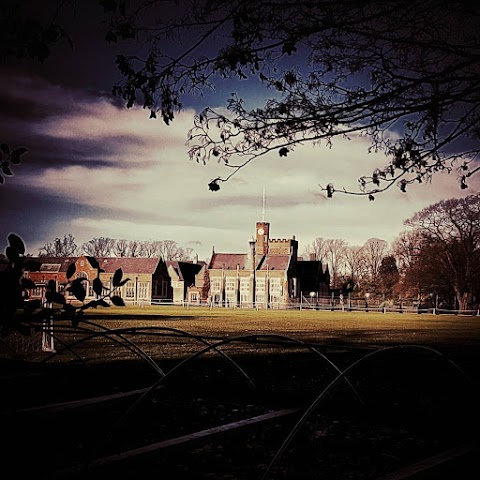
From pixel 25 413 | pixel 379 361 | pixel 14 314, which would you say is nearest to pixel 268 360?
pixel 379 361

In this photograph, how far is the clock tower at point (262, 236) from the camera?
7975cm

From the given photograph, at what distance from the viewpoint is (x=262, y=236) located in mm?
80062

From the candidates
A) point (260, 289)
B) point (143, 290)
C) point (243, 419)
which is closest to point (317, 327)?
point (243, 419)

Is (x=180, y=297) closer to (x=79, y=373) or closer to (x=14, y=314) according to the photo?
(x=79, y=373)

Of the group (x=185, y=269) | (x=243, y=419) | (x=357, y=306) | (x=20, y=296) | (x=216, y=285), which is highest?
(x=185, y=269)

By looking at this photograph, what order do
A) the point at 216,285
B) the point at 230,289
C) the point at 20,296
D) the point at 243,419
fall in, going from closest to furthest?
1. the point at 20,296
2. the point at 243,419
3. the point at 230,289
4. the point at 216,285

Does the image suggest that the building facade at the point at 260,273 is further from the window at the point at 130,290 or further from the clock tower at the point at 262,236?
the window at the point at 130,290

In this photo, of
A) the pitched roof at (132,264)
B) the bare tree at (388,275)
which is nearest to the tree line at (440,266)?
the bare tree at (388,275)

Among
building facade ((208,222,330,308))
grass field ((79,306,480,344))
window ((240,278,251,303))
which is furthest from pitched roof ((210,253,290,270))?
grass field ((79,306,480,344))

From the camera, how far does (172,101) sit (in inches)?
201

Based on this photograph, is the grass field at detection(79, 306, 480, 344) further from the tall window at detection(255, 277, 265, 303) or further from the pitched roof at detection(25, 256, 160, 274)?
the tall window at detection(255, 277, 265, 303)

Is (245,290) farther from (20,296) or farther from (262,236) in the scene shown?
(20,296)

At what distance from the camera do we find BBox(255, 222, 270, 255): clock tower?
262ft

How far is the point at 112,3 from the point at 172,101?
1.65 metres
